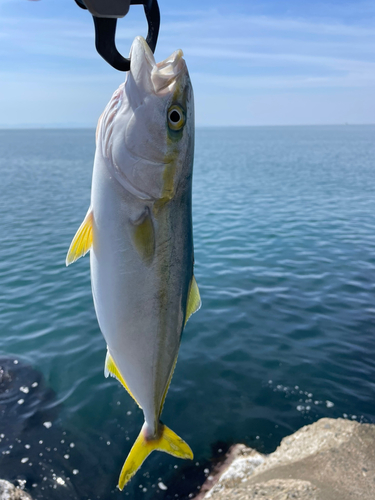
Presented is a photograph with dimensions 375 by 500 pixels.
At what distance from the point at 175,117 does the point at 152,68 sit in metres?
0.31

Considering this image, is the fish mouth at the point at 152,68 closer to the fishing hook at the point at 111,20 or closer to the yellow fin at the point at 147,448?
the fishing hook at the point at 111,20

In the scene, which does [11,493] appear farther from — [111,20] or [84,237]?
[111,20]

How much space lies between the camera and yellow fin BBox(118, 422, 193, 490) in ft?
10.2

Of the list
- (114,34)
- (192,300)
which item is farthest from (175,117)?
(192,300)

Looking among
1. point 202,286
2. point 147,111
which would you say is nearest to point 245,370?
point 202,286

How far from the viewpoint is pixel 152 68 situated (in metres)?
2.48

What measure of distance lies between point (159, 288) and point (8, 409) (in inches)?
230

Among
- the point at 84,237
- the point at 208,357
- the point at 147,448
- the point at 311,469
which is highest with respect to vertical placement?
the point at 84,237

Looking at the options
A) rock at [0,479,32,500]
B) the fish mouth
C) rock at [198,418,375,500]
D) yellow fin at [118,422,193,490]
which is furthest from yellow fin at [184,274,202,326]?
rock at [0,479,32,500]

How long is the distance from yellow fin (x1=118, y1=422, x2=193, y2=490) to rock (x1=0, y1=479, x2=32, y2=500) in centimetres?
302

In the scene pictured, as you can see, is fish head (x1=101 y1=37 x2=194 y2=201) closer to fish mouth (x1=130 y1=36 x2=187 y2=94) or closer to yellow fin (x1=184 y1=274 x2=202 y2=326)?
fish mouth (x1=130 y1=36 x2=187 y2=94)

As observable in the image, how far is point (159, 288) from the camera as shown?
2750 millimetres

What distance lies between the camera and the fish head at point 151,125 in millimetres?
2479

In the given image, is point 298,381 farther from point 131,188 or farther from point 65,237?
point 65,237
